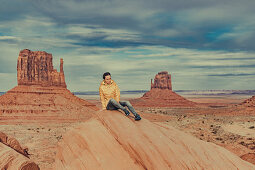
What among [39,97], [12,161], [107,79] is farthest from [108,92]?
[39,97]

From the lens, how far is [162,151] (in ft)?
31.7

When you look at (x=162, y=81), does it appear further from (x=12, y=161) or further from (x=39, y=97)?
(x=12, y=161)

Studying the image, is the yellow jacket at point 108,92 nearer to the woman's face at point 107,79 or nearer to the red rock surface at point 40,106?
the woman's face at point 107,79

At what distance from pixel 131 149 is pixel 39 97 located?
86936 millimetres

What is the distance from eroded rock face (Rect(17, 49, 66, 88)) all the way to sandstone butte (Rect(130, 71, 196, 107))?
70.4 meters

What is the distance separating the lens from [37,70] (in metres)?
105

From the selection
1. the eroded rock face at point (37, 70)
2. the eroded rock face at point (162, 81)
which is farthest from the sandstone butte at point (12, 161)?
the eroded rock face at point (162, 81)

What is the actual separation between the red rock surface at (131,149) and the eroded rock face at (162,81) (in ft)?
595

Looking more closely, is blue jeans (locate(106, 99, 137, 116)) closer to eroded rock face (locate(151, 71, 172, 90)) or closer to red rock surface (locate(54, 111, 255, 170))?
red rock surface (locate(54, 111, 255, 170))

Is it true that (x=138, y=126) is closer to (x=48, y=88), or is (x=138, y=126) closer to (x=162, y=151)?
(x=162, y=151)

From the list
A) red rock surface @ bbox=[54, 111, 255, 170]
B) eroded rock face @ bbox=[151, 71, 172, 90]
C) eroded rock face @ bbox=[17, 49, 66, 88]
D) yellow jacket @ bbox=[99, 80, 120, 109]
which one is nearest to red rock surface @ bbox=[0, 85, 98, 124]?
eroded rock face @ bbox=[17, 49, 66, 88]

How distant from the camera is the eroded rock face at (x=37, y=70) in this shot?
103375 mm

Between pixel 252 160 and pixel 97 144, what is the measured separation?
14.4 m

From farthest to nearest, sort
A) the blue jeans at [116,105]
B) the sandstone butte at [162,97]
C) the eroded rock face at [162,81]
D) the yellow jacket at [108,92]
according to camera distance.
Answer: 1. the eroded rock face at [162,81]
2. the sandstone butte at [162,97]
3. the yellow jacket at [108,92]
4. the blue jeans at [116,105]
